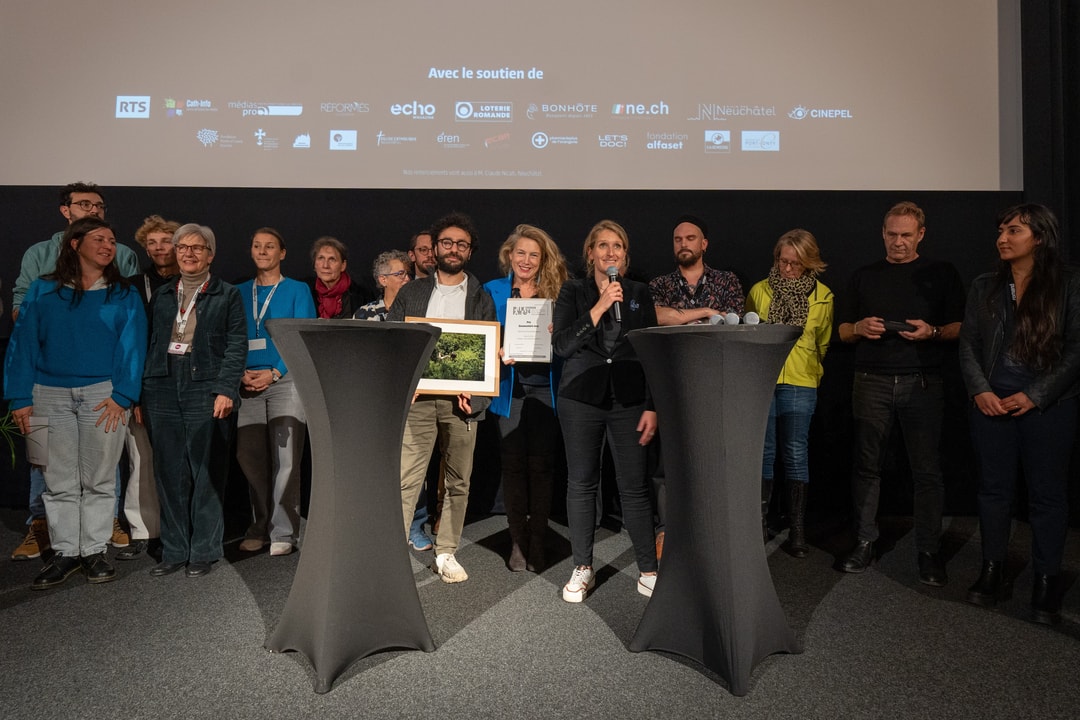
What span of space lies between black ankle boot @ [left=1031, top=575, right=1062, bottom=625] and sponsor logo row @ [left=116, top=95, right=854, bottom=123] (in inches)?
115

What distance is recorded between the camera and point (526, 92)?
439 centimetres

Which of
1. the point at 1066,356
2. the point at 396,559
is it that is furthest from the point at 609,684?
the point at 1066,356

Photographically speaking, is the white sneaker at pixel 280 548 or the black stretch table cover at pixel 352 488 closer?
the black stretch table cover at pixel 352 488

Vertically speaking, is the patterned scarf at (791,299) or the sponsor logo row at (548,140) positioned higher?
the sponsor logo row at (548,140)

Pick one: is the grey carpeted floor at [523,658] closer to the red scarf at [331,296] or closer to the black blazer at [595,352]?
the black blazer at [595,352]

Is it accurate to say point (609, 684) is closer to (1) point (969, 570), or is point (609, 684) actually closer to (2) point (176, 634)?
(2) point (176, 634)

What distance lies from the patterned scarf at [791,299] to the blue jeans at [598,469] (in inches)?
47.8

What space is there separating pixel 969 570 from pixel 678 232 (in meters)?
2.08

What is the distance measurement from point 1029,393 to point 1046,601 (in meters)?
0.77

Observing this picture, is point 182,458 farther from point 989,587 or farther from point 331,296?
point 989,587

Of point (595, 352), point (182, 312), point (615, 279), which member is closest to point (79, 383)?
point (182, 312)

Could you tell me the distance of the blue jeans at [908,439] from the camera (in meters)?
3.16

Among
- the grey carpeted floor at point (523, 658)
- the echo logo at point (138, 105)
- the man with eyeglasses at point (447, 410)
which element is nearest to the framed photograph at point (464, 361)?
the man with eyeglasses at point (447, 410)

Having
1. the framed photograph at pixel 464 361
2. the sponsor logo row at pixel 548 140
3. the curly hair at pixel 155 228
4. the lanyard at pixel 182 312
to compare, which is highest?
the sponsor logo row at pixel 548 140
